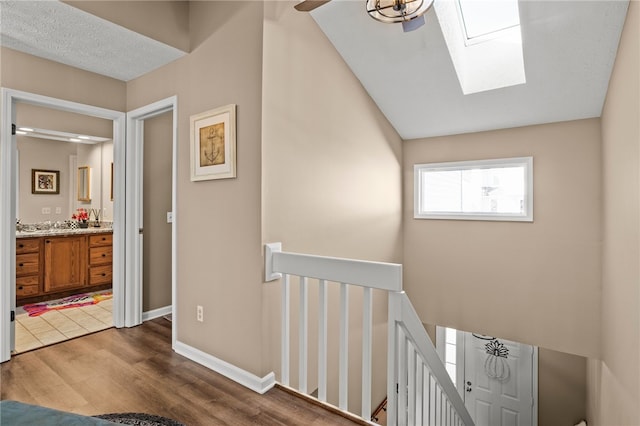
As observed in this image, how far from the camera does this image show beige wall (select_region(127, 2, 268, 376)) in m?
2.38

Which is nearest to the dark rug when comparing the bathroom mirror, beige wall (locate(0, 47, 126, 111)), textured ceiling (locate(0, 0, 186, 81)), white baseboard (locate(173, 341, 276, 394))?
white baseboard (locate(173, 341, 276, 394))

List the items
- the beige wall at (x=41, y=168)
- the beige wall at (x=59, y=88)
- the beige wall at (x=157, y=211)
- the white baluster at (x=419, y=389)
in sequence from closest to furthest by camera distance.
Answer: the white baluster at (x=419, y=389) → the beige wall at (x=59, y=88) → the beige wall at (x=157, y=211) → the beige wall at (x=41, y=168)

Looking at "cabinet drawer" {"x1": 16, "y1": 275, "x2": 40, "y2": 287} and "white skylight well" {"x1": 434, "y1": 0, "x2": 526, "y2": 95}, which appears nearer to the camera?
"white skylight well" {"x1": 434, "y1": 0, "x2": 526, "y2": 95}

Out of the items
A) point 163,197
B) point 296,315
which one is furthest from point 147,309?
point 296,315

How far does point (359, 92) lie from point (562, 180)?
8.05 feet

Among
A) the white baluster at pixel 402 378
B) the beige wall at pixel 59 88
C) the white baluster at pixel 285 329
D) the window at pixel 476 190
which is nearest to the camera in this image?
the white baluster at pixel 402 378

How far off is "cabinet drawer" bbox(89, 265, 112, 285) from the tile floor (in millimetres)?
921

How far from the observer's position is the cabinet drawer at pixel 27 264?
14.0ft

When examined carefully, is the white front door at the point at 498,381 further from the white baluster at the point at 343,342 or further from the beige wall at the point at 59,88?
the beige wall at the point at 59,88

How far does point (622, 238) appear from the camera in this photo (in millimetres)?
2373

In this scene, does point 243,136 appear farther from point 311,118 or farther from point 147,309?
point 147,309

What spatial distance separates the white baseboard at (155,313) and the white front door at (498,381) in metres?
4.28

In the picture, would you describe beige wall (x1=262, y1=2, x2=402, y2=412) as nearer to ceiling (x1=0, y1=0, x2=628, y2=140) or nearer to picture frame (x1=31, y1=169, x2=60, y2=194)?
ceiling (x1=0, y1=0, x2=628, y2=140)

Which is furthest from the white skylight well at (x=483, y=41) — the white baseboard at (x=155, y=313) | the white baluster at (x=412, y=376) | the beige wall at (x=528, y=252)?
the white baseboard at (x=155, y=313)
